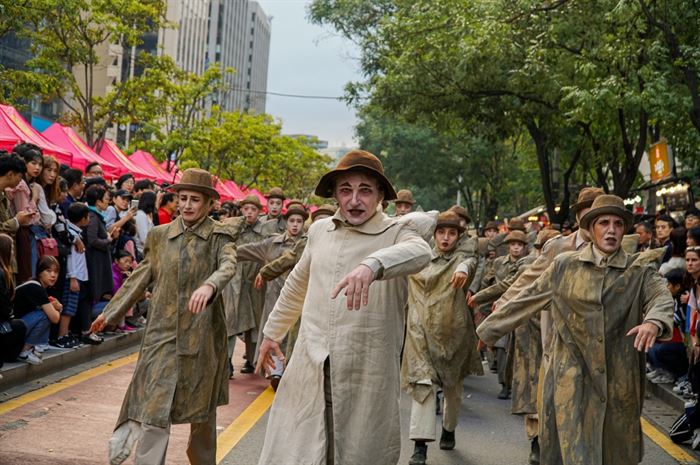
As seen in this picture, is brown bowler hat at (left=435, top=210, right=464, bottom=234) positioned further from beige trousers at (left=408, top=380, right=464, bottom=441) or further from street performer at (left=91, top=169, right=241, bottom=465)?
street performer at (left=91, top=169, right=241, bottom=465)

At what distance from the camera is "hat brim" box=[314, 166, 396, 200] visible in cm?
494

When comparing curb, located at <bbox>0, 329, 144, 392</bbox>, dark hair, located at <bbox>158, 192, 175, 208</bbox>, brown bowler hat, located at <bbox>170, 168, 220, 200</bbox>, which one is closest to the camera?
brown bowler hat, located at <bbox>170, 168, 220, 200</bbox>

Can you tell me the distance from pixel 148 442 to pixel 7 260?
3.40 metres

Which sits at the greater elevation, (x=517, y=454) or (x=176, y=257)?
(x=176, y=257)

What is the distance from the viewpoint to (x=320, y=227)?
16.9 ft

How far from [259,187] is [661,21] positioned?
45.9 meters

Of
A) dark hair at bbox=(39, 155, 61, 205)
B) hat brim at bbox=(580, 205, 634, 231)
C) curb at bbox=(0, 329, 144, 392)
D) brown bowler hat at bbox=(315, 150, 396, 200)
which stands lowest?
curb at bbox=(0, 329, 144, 392)

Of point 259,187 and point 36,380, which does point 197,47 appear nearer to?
point 259,187

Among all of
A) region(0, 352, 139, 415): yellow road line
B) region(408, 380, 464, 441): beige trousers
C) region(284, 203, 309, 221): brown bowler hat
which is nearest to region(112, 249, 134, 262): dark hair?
region(0, 352, 139, 415): yellow road line

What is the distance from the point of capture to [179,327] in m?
6.30

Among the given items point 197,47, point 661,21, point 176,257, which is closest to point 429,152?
point 661,21

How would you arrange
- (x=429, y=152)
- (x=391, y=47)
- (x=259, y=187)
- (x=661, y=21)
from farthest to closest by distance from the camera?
(x=259, y=187)
(x=429, y=152)
(x=391, y=47)
(x=661, y=21)

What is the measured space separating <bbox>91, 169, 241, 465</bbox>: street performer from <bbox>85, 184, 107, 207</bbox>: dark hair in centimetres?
657

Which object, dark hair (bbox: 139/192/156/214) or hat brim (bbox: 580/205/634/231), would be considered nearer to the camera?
hat brim (bbox: 580/205/634/231)
